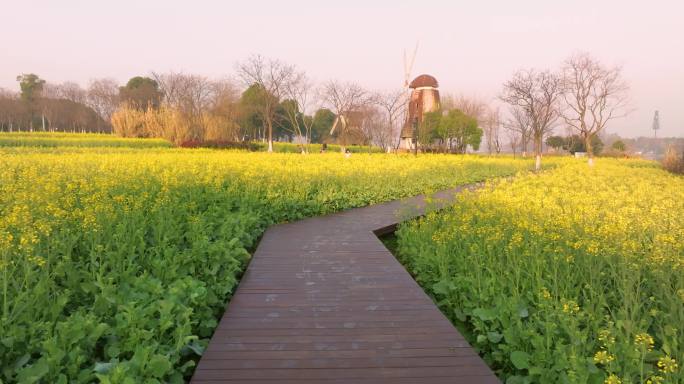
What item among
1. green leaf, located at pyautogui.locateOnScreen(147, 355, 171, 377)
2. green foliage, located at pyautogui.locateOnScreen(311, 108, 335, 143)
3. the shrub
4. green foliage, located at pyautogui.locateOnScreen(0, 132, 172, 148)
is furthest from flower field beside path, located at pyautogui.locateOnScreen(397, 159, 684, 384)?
green foliage, located at pyautogui.locateOnScreen(311, 108, 335, 143)

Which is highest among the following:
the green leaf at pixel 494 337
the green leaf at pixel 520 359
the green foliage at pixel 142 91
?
the green foliage at pixel 142 91

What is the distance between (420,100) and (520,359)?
4844 centimetres

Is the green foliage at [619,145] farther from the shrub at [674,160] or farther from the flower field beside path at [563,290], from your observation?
the flower field beside path at [563,290]

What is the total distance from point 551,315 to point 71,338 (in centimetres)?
335

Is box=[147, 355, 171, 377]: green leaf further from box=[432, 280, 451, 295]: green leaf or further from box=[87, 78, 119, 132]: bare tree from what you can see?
box=[87, 78, 119, 132]: bare tree

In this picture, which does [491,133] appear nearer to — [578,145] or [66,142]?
[578,145]

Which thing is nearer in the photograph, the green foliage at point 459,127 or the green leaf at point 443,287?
the green leaf at point 443,287

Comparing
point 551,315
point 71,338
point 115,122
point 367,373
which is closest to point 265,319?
point 367,373

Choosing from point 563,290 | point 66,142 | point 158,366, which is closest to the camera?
point 158,366

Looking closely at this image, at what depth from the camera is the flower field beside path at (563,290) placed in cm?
288

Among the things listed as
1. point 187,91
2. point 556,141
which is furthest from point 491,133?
point 187,91

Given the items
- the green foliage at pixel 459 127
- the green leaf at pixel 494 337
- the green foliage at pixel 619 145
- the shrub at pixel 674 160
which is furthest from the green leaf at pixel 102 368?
the green foliage at pixel 619 145

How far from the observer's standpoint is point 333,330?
340 centimetres

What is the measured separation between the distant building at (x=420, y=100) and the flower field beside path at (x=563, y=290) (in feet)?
136
